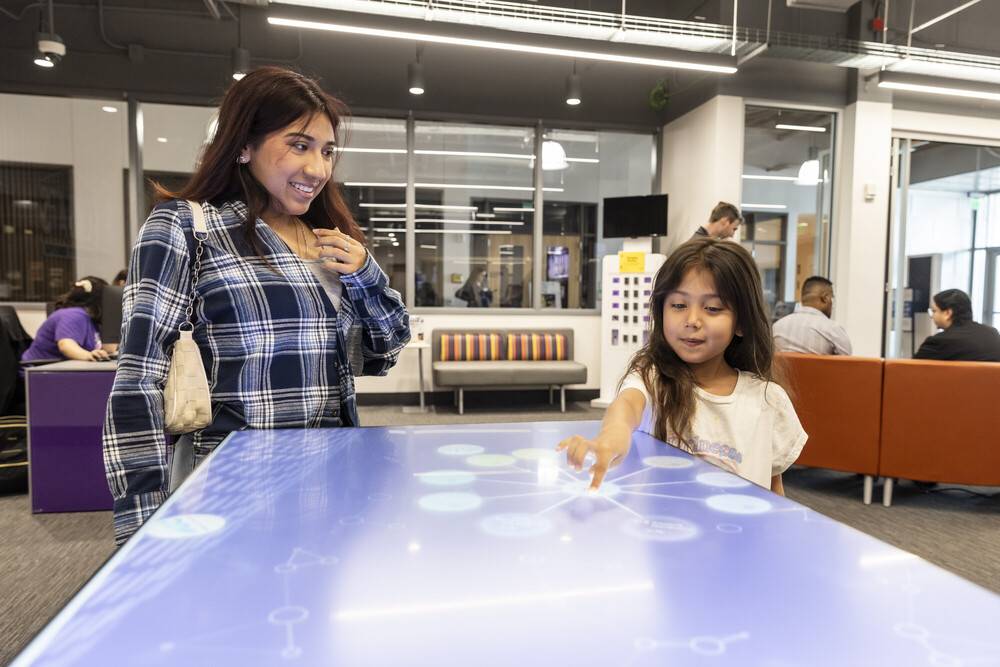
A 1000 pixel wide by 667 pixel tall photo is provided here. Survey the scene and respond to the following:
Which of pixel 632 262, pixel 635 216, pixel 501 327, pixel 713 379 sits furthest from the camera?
pixel 501 327

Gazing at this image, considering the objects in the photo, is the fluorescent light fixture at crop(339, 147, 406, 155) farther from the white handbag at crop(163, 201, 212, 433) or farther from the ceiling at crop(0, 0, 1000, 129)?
the white handbag at crop(163, 201, 212, 433)

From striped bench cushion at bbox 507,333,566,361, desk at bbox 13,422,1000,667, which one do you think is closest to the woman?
desk at bbox 13,422,1000,667

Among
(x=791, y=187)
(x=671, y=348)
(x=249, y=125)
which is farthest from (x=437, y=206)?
(x=249, y=125)

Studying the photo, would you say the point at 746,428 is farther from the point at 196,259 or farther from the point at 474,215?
the point at 474,215

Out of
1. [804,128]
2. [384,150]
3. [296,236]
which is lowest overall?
[296,236]

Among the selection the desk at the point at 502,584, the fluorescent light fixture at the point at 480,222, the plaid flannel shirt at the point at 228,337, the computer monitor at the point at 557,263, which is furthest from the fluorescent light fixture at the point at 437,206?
the desk at the point at 502,584

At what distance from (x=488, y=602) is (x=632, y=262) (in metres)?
5.74

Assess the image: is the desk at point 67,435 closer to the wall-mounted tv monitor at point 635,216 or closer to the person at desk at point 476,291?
the person at desk at point 476,291

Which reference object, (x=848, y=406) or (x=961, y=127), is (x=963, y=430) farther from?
(x=961, y=127)

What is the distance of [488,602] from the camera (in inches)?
18.5

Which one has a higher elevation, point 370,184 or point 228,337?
point 370,184

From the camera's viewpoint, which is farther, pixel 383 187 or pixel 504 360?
pixel 383 187

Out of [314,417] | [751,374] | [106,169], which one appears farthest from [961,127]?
[106,169]

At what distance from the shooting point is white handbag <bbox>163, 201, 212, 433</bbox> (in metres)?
0.94
